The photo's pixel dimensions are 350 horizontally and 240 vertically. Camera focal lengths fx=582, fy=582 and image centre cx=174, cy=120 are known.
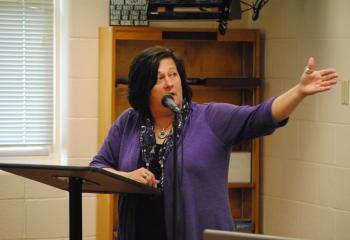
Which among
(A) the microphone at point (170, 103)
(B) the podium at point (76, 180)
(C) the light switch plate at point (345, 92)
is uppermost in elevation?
(C) the light switch plate at point (345, 92)

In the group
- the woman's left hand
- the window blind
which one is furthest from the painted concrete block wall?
the window blind

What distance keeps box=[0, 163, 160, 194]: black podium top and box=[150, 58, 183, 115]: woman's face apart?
440 mm

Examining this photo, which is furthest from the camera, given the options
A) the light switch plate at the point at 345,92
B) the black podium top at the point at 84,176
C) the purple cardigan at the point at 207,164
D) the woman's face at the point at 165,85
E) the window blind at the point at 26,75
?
the window blind at the point at 26,75

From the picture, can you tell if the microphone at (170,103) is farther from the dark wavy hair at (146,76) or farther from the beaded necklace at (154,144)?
the dark wavy hair at (146,76)

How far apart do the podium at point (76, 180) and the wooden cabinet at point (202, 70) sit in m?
1.26

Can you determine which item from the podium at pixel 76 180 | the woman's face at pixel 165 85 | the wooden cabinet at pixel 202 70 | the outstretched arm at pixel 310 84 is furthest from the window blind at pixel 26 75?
the outstretched arm at pixel 310 84

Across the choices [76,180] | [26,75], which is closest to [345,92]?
[76,180]

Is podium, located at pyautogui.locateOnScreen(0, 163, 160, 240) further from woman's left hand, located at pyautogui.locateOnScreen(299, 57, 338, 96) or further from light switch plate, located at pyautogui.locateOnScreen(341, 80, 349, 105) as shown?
light switch plate, located at pyautogui.locateOnScreen(341, 80, 349, 105)

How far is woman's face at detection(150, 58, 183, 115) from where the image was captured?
217cm

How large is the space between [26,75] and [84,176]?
77.2 inches

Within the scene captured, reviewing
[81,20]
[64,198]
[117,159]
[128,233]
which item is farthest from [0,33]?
[128,233]

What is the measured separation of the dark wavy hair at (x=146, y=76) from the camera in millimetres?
2232

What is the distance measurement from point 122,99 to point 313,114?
3.58 ft

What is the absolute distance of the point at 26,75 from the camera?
11.5ft
